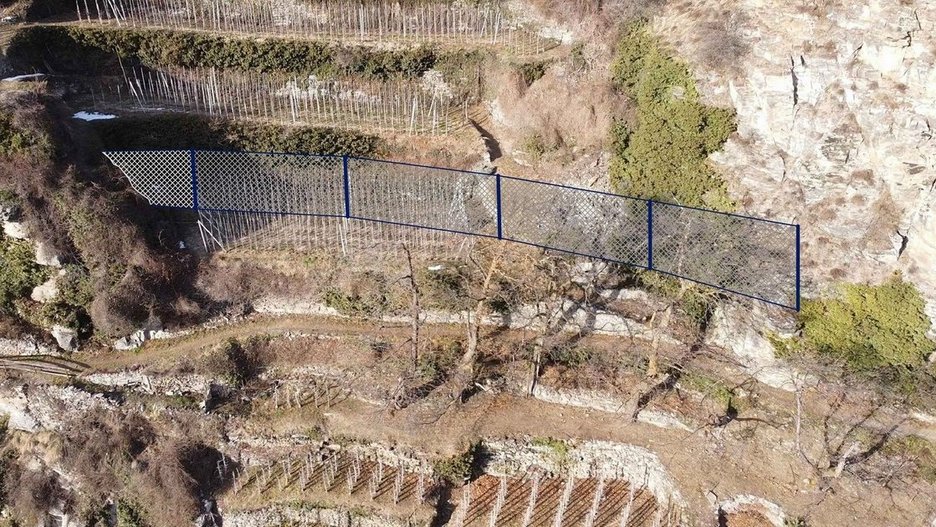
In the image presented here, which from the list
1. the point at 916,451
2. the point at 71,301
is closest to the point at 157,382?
the point at 71,301

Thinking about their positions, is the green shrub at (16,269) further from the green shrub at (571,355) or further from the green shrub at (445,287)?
the green shrub at (571,355)

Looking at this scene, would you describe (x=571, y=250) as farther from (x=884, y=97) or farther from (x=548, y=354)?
(x=884, y=97)

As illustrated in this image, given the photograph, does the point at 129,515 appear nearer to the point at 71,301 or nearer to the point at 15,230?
the point at 71,301

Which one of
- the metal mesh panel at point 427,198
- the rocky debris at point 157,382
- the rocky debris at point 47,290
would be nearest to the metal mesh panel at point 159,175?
the rocky debris at point 47,290

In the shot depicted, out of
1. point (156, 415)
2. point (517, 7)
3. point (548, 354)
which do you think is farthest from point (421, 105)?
point (156, 415)

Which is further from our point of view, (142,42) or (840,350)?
(142,42)

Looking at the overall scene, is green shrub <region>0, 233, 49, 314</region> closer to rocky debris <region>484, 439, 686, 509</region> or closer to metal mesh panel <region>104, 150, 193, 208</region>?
metal mesh panel <region>104, 150, 193, 208</region>

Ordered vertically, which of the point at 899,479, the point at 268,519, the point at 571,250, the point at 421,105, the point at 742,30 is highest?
the point at 742,30

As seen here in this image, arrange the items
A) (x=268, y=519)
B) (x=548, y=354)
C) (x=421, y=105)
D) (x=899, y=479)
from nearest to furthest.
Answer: (x=899, y=479)
(x=268, y=519)
(x=548, y=354)
(x=421, y=105)
